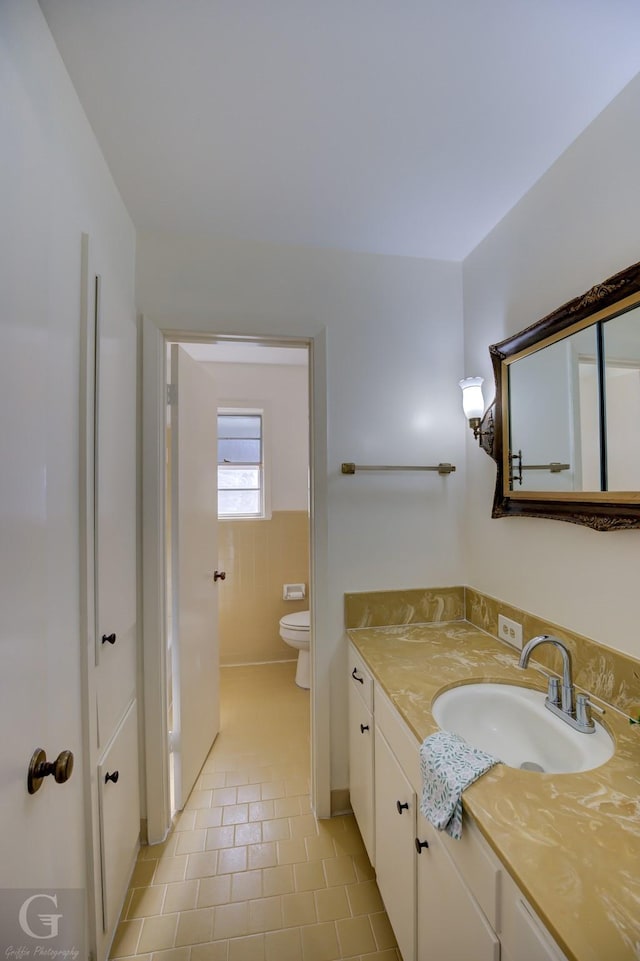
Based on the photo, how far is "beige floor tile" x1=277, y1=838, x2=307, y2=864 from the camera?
1436 millimetres

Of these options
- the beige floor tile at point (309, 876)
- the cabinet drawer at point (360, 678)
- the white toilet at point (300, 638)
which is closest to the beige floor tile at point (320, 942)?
the beige floor tile at point (309, 876)

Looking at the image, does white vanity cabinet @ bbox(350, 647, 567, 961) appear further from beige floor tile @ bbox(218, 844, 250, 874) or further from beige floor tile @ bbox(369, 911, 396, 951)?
beige floor tile @ bbox(218, 844, 250, 874)

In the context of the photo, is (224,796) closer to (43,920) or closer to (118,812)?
(118,812)

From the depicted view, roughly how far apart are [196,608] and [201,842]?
0.90 metres

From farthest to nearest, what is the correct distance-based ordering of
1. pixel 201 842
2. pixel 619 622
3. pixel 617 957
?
1. pixel 201 842
2. pixel 619 622
3. pixel 617 957

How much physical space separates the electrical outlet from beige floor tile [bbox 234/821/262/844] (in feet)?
4.13

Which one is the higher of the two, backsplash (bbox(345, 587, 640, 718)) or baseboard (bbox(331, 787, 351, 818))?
backsplash (bbox(345, 587, 640, 718))

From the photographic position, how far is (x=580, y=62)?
3.14 ft

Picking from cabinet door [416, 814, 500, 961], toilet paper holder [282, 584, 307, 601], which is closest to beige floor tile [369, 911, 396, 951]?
cabinet door [416, 814, 500, 961]

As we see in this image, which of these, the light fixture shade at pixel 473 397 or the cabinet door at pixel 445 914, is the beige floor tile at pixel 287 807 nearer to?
the cabinet door at pixel 445 914

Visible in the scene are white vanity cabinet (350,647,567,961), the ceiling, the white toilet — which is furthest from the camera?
the white toilet

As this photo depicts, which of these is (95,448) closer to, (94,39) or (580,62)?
(94,39)

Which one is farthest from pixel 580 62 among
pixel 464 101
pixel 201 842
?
pixel 201 842

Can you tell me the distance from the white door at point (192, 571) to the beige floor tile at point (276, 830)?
15.6 inches
